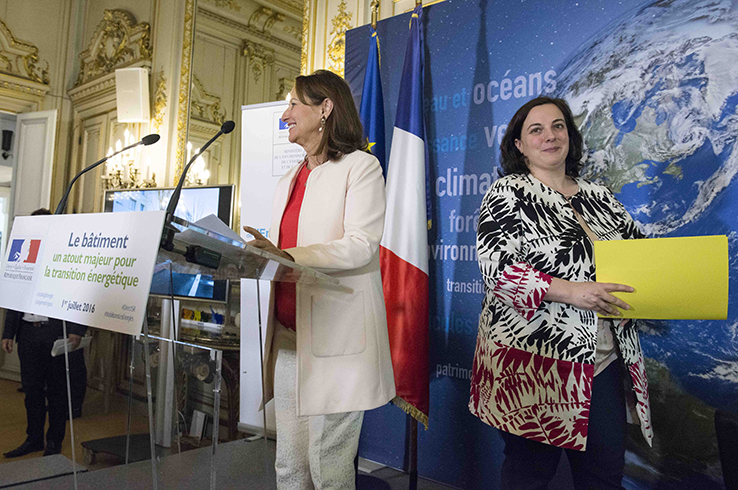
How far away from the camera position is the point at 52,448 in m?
1.83

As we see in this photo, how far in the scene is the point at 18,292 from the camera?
117cm

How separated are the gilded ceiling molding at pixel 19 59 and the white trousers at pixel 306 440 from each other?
19.3ft

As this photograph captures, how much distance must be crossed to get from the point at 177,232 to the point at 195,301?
9.90ft

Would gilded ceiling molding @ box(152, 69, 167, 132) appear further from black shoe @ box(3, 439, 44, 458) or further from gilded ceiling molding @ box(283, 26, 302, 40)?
black shoe @ box(3, 439, 44, 458)

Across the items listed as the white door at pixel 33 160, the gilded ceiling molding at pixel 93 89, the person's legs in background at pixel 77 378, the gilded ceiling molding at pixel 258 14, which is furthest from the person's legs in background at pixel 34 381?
the gilded ceiling molding at pixel 93 89

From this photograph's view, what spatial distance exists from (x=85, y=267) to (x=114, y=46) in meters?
5.40

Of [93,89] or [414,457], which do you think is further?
[93,89]

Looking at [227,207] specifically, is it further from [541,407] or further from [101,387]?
[541,407]

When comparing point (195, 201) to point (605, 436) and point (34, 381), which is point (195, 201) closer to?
point (34, 381)

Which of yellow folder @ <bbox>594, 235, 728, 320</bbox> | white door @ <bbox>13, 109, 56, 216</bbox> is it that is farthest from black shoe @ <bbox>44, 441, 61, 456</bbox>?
white door @ <bbox>13, 109, 56, 216</bbox>

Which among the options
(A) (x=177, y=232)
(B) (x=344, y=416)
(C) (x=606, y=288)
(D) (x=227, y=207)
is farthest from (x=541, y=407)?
(D) (x=227, y=207)

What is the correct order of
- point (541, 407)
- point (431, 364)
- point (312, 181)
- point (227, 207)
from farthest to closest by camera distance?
point (227, 207) → point (431, 364) → point (312, 181) → point (541, 407)

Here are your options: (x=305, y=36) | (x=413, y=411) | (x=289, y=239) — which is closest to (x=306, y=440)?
(x=289, y=239)

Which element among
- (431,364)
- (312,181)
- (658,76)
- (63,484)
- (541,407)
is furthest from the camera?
(431,364)
